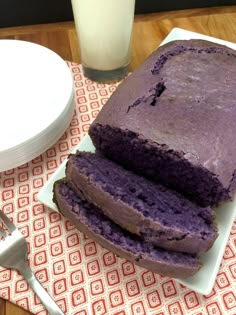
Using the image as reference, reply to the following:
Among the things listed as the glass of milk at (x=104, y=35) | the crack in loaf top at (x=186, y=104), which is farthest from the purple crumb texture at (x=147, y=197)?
the glass of milk at (x=104, y=35)

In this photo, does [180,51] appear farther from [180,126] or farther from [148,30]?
[148,30]

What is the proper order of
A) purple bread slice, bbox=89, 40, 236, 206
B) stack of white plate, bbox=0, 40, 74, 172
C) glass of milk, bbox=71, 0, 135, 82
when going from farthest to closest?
glass of milk, bbox=71, 0, 135, 82 < stack of white plate, bbox=0, 40, 74, 172 < purple bread slice, bbox=89, 40, 236, 206

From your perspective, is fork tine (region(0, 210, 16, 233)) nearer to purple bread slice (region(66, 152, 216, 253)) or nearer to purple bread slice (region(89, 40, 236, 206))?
purple bread slice (region(66, 152, 216, 253))

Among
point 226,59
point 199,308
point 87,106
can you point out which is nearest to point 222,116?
point 226,59

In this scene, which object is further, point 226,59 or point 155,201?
point 226,59

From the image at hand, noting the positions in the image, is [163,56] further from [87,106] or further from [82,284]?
[82,284]

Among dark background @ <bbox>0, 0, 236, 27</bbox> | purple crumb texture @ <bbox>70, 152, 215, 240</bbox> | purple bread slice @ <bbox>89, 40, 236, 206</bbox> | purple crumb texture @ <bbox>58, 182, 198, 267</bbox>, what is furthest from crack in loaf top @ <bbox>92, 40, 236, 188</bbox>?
dark background @ <bbox>0, 0, 236, 27</bbox>

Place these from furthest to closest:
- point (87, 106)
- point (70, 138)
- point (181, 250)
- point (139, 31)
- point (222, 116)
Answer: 1. point (139, 31)
2. point (87, 106)
3. point (70, 138)
4. point (222, 116)
5. point (181, 250)
